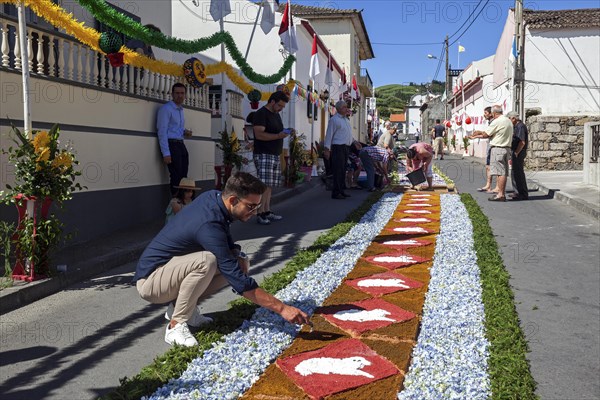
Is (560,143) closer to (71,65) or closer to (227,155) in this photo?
(227,155)

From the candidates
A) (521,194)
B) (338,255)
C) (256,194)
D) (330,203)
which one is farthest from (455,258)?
(521,194)

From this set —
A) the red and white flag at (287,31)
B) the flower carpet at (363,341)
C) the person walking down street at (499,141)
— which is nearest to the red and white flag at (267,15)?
the red and white flag at (287,31)

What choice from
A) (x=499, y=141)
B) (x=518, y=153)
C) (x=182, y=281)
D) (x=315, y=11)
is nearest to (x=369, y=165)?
(x=499, y=141)

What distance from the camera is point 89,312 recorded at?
501 centimetres

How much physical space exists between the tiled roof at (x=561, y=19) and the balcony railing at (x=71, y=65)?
18504 mm

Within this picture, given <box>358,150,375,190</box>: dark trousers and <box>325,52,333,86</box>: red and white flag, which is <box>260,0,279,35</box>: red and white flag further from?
<box>325,52,333,86</box>: red and white flag

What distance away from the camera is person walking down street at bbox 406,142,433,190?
45.2 ft

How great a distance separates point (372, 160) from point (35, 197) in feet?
32.0

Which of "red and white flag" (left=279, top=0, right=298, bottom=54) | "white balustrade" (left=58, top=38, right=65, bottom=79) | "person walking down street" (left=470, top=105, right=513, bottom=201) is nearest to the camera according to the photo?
"white balustrade" (left=58, top=38, right=65, bottom=79)

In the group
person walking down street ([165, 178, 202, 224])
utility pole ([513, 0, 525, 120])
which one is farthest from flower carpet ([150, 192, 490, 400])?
utility pole ([513, 0, 525, 120])

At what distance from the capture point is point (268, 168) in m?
9.26

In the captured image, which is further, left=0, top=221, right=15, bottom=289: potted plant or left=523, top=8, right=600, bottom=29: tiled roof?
left=523, top=8, right=600, bottom=29: tiled roof

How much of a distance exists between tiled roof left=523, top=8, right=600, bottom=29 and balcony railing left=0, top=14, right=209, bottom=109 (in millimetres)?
18504

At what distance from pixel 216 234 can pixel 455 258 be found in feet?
12.0
